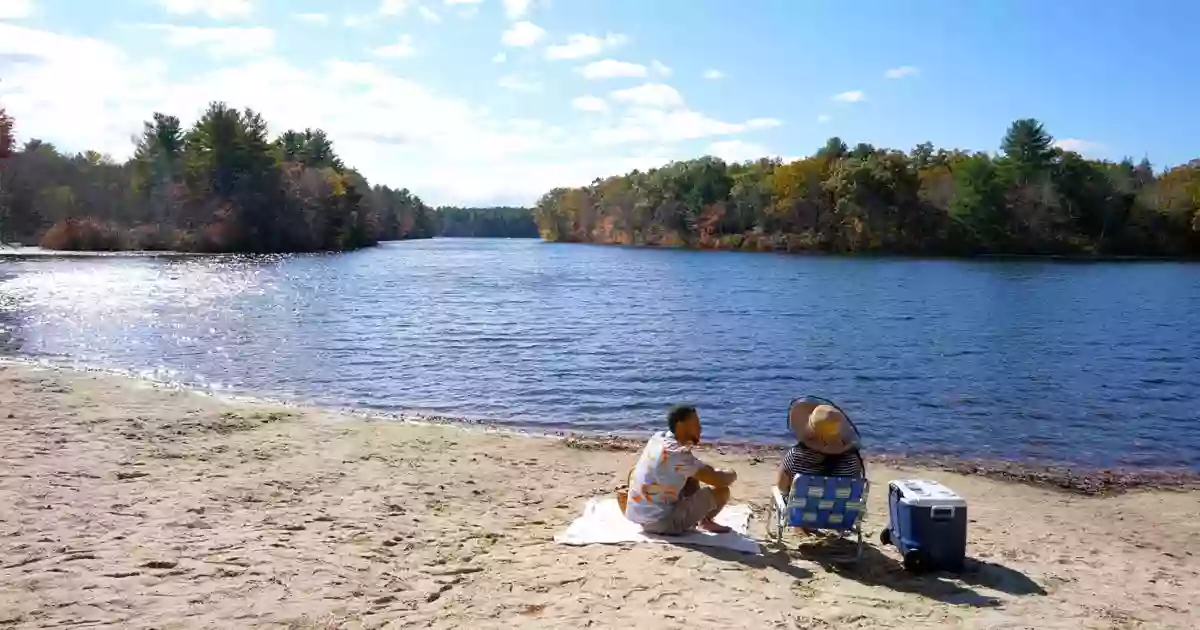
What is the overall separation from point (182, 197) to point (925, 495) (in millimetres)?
→ 104142

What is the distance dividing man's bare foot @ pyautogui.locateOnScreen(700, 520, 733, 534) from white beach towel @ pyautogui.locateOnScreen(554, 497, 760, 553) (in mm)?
70

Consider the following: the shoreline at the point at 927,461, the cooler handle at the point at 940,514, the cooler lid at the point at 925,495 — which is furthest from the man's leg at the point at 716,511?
the shoreline at the point at 927,461

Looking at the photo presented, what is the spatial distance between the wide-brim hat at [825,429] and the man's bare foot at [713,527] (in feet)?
3.64

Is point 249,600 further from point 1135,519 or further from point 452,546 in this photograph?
point 1135,519

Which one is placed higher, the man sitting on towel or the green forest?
the green forest

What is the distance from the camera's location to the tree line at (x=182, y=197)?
97688mm

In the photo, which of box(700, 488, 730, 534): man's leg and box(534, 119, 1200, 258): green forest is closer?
box(700, 488, 730, 534): man's leg

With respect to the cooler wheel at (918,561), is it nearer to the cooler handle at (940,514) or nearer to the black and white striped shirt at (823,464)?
the cooler handle at (940,514)

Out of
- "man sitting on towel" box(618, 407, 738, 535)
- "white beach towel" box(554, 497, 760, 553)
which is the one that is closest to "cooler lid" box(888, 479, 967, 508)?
"white beach towel" box(554, 497, 760, 553)

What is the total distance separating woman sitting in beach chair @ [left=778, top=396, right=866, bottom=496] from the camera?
8.33m

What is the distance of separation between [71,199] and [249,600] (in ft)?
386

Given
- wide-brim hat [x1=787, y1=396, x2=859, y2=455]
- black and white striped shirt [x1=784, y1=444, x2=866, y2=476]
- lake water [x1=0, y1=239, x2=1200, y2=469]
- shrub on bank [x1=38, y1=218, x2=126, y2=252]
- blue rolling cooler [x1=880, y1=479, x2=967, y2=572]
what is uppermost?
shrub on bank [x1=38, y1=218, x2=126, y2=252]

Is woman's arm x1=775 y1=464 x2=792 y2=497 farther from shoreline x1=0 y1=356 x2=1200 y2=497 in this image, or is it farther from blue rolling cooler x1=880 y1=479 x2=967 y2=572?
shoreline x1=0 y1=356 x2=1200 y2=497

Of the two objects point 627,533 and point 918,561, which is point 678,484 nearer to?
point 627,533
